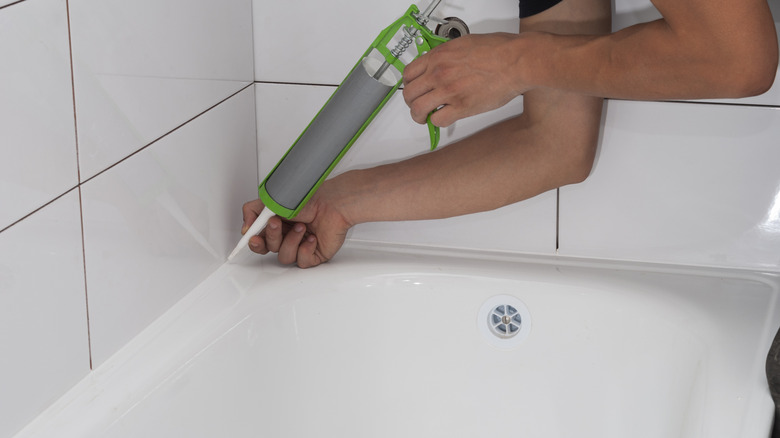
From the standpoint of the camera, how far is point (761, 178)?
1137 millimetres

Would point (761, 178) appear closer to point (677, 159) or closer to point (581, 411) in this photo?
point (677, 159)

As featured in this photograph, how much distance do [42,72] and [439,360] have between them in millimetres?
612

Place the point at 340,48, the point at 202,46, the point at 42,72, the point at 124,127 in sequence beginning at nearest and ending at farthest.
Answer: the point at 42,72 → the point at 124,127 → the point at 202,46 → the point at 340,48

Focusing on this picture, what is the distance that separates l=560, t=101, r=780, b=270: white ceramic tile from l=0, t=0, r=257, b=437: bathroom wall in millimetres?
493

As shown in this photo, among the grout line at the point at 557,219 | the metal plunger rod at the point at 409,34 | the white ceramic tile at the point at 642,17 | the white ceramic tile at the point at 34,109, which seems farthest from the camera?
the grout line at the point at 557,219

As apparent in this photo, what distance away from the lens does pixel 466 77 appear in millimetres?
922

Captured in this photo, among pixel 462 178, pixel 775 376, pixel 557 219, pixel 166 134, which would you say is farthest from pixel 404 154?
pixel 775 376

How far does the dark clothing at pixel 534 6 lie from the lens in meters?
1.06

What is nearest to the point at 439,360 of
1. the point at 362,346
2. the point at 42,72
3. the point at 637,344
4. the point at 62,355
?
the point at 362,346

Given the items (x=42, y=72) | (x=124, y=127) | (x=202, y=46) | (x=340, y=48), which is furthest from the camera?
(x=340, y=48)

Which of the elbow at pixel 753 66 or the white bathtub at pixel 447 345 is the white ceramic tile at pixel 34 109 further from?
the elbow at pixel 753 66

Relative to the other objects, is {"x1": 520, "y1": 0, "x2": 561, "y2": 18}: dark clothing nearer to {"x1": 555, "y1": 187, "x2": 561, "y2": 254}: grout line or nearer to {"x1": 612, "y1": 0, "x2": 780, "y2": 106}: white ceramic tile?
{"x1": 612, "y1": 0, "x2": 780, "y2": 106}: white ceramic tile

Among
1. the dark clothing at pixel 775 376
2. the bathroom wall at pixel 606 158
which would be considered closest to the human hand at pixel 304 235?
the bathroom wall at pixel 606 158

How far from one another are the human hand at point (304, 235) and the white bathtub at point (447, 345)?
0.02 m
